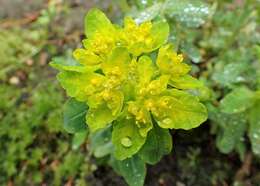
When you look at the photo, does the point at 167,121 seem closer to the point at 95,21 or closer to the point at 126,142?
the point at 126,142

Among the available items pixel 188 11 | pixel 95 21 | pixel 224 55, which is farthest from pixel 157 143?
pixel 224 55

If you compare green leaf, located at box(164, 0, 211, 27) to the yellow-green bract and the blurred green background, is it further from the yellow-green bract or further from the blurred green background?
the yellow-green bract

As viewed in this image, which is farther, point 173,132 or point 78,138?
point 173,132

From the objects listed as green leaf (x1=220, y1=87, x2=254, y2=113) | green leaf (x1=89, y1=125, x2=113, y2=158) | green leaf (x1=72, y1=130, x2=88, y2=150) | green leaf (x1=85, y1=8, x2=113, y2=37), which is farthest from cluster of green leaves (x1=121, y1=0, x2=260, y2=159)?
green leaf (x1=72, y1=130, x2=88, y2=150)

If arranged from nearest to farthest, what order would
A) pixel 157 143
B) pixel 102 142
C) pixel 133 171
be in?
1. pixel 157 143
2. pixel 133 171
3. pixel 102 142

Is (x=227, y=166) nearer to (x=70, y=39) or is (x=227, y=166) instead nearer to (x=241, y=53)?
(x=241, y=53)

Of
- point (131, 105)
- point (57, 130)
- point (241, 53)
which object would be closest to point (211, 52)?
point (241, 53)

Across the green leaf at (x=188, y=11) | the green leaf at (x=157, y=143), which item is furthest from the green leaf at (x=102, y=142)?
the green leaf at (x=188, y=11)

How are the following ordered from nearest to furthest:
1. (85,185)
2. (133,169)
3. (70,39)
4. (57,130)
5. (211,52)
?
(133,169) < (85,185) < (57,130) < (211,52) < (70,39)

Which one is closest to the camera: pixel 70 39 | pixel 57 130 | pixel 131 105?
pixel 131 105
